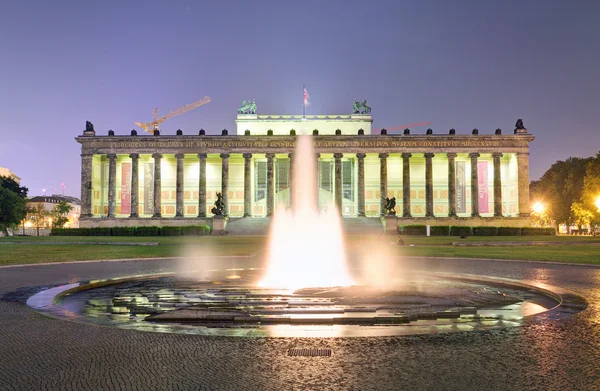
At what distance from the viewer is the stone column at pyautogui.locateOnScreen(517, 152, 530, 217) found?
9025 centimetres

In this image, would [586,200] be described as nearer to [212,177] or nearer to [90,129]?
[212,177]

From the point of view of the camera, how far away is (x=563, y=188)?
332ft

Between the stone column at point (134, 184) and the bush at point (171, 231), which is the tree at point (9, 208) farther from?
the stone column at point (134, 184)

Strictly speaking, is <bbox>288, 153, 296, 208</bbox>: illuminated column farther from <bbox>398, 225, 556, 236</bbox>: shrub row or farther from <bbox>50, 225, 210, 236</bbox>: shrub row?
<bbox>398, 225, 556, 236</bbox>: shrub row

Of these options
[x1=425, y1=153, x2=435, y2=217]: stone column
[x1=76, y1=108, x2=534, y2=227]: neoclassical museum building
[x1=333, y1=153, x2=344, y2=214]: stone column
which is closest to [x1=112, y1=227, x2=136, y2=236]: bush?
[x1=76, y1=108, x2=534, y2=227]: neoclassical museum building

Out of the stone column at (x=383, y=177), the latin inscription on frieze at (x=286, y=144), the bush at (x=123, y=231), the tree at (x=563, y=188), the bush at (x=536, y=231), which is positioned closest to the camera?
the bush at (x=123, y=231)

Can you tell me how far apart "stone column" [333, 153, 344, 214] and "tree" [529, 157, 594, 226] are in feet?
138

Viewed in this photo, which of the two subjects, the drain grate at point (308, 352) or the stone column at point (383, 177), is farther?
the stone column at point (383, 177)

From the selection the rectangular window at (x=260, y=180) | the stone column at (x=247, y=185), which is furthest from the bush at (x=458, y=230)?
the rectangular window at (x=260, y=180)

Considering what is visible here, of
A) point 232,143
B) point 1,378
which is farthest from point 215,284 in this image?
point 232,143

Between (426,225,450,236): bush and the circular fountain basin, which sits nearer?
the circular fountain basin

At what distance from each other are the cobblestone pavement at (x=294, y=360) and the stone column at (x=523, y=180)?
86313mm

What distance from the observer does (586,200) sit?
8088 centimetres

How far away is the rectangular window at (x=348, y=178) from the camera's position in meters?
98.6
